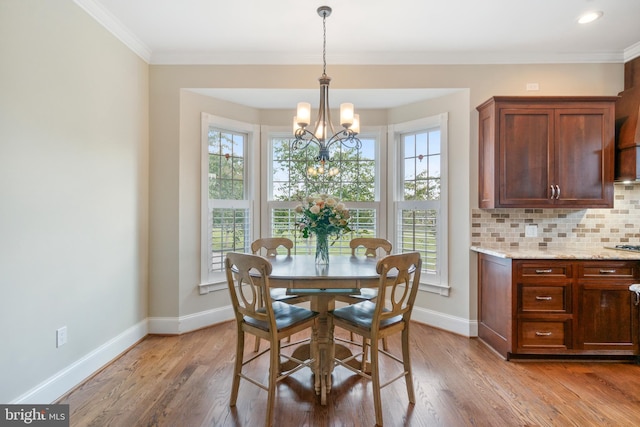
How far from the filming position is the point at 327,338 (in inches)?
84.4

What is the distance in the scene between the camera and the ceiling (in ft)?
7.95

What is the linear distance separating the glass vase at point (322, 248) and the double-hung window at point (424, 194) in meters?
1.56

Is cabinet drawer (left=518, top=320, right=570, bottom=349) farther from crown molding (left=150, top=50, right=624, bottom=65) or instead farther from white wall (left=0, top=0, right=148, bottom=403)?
white wall (left=0, top=0, right=148, bottom=403)

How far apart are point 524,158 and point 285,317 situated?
250 cm

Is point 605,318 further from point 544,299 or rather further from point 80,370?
point 80,370

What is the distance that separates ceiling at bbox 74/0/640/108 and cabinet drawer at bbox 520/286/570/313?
7.17 feet

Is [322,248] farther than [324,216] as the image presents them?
Yes

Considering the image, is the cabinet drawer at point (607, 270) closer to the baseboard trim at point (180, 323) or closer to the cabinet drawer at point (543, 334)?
the cabinet drawer at point (543, 334)

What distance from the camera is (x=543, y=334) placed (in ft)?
8.46

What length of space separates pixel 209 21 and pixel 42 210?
74.0 inches

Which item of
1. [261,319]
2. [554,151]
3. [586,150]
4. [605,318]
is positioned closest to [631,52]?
[586,150]

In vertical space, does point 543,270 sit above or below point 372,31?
below

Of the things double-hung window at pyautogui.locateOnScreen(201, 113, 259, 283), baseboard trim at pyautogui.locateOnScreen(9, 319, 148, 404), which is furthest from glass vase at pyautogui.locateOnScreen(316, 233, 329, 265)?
baseboard trim at pyautogui.locateOnScreen(9, 319, 148, 404)

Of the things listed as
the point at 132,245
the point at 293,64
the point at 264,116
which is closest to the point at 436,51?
the point at 293,64
